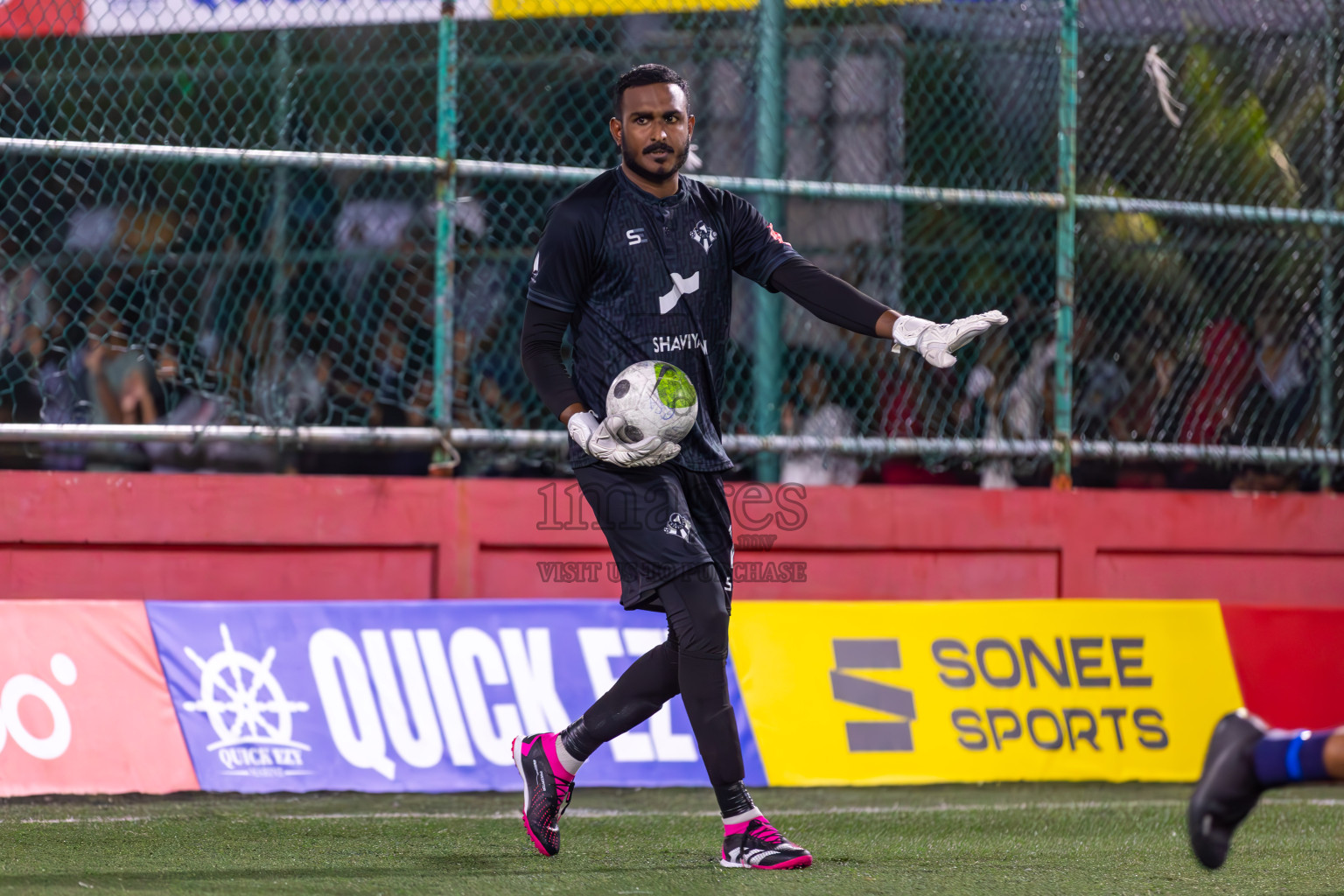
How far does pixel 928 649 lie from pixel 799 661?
0.60m

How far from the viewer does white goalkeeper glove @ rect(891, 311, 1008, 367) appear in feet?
13.0

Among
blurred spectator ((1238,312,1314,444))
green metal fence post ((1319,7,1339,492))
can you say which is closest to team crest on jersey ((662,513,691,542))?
blurred spectator ((1238,312,1314,444))

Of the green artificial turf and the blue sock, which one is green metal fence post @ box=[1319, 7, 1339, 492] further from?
the blue sock

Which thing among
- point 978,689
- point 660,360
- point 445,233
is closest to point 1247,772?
point 660,360

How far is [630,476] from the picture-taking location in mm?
4320

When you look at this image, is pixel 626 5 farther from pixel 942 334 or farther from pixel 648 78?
pixel 942 334

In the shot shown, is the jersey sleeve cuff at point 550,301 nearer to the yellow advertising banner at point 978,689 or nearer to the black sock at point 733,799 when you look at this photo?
the black sock at point 733,799

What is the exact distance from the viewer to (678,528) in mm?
4305

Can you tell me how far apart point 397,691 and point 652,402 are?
2448 millimetres

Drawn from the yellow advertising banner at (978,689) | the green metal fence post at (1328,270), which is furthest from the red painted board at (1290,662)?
the green metal fence post at (1328,270)

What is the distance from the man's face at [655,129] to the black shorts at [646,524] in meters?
0.87

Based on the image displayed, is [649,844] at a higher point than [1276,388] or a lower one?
higher

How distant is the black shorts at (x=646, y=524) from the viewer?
4281 millimetres

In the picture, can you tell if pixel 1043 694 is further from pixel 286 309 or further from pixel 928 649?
pixel 286 309
